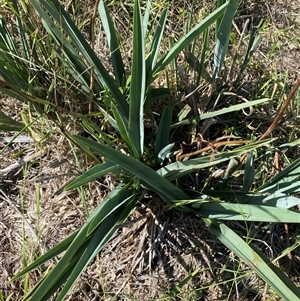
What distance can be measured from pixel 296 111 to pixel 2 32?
90 cm

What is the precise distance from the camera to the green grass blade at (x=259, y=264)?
0.98 meters

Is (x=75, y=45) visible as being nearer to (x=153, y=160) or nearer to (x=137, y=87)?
(x=137, y=87)

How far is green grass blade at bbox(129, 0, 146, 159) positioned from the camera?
993 millimetres

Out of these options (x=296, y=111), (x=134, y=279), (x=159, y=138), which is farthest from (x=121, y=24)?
(x=134, y=279)

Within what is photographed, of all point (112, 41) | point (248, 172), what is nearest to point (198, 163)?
point (248, 172)

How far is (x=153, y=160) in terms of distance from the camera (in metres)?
1.24

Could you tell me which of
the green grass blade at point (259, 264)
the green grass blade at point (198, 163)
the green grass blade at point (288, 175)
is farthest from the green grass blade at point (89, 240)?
the green grass blade at point (288, 175)

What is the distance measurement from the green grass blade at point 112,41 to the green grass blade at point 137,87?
15 centimetres

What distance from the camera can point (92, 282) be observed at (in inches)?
53.2

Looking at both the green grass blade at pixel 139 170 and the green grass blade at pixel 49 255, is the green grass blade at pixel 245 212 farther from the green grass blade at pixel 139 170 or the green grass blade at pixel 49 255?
the green grass blade at pixel 49 255

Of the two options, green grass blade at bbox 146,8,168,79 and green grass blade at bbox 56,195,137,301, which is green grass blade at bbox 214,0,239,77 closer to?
green grass blade at bbox 146,8,168,79

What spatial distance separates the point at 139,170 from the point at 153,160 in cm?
23

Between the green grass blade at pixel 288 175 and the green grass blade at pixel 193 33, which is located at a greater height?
the green grass blade at pixel 193 33

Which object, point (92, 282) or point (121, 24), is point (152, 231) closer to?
point (92, 282)
